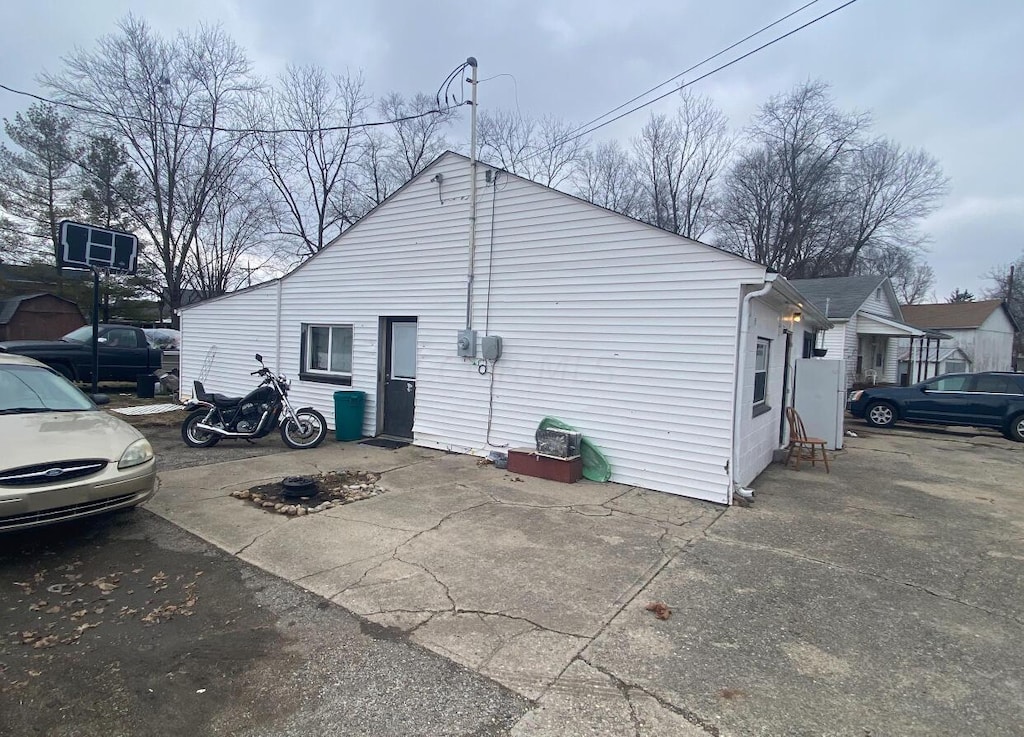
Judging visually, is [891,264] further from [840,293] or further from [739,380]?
[739,380]

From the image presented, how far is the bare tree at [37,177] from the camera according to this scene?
20.9 meters

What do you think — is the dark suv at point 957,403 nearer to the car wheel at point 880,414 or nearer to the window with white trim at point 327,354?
the car wheel at point 880,414

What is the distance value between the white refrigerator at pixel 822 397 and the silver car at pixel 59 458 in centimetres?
960

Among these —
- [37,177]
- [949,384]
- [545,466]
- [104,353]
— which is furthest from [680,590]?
[37,177]


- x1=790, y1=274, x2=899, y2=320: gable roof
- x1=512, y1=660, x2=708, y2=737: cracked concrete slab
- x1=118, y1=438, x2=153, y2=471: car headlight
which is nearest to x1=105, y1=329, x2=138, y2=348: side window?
x1=118, y1=438, x2=153, y2=471: car headlight

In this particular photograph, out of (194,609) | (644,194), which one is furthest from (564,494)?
(644,194)

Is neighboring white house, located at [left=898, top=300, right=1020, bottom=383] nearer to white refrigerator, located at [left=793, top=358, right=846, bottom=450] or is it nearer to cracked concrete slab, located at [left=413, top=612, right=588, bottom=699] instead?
white refrigerator, located at [left=793, top=358, right=846, bottom=450]

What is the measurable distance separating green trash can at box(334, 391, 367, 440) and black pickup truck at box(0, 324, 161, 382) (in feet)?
26.4

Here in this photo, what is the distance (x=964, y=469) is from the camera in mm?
8203

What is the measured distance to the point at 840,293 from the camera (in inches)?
746

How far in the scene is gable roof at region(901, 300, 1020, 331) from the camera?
26859 mm

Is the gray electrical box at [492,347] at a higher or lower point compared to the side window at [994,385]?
higher

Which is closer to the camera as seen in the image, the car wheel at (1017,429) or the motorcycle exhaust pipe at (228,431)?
the motorcycle exhaust pipe at (228,431)

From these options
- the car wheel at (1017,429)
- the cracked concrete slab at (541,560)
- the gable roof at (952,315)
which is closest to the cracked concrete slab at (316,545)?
the cracked concrete slab at (541,560)
